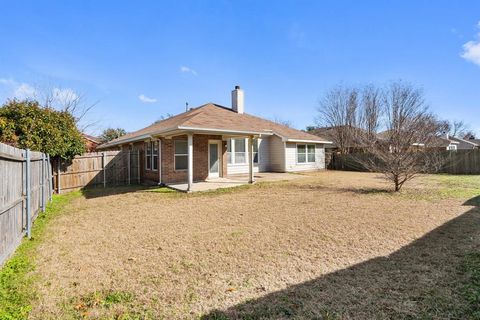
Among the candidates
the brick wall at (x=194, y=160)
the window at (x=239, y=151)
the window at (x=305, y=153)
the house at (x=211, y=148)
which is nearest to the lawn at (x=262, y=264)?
the house at (x=211, y=148)

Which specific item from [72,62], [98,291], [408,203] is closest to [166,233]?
[98,291]

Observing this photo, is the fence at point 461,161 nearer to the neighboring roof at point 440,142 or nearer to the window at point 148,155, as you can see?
the neighboring roof at point 440,142

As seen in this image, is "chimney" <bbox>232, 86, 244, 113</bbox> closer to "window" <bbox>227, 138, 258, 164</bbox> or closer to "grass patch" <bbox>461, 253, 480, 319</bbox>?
"window" <bbox>227, 138, 258, 164</bbox>

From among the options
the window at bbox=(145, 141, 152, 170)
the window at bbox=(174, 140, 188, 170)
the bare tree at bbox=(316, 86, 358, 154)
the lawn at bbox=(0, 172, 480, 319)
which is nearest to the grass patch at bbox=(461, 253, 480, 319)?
the lawn at bbox=(0, 172, 480, 319)

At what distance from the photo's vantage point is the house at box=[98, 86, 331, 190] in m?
12.4

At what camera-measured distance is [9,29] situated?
→ 48.6 ft

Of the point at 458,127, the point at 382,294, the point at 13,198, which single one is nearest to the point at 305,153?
the point at 382,294

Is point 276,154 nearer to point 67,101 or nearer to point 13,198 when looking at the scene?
point 13,198

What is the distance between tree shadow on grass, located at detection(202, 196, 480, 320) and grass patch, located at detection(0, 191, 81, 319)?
6.61 feet

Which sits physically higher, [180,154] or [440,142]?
[440,142]

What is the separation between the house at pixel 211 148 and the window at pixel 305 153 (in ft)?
0.26

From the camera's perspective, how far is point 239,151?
17.9 meters

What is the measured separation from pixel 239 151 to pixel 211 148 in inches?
137

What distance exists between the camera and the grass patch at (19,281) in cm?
285
